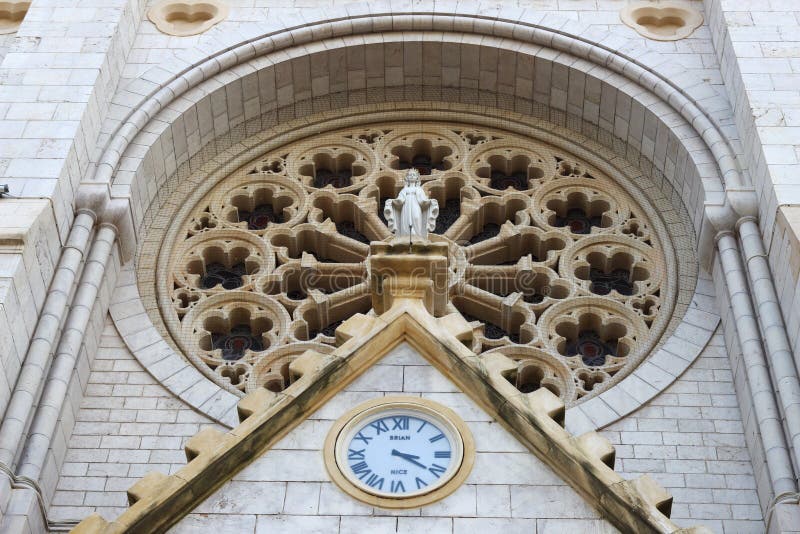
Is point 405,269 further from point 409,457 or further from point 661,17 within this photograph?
point 661,17

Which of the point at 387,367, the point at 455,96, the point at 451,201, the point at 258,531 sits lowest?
the point at 258,531

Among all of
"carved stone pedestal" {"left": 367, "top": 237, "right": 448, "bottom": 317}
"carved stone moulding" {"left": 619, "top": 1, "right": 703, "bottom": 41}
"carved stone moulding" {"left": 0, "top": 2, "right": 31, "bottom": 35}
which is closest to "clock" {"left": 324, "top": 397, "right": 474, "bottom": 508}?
"carved stone pedestal" {"left": 367, "top": 237, "right": 448, "bottom": 317}

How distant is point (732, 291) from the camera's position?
1617cm

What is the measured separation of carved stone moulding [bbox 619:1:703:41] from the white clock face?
28.2ft

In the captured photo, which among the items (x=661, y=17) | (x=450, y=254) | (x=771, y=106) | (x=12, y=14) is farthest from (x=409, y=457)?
(x=12, y=14)

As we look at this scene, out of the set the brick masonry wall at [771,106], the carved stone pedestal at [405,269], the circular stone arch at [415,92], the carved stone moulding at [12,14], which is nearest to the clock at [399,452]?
the carved stone pedestal at [405,269]

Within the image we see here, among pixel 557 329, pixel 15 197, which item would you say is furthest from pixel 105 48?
pixel 557 329

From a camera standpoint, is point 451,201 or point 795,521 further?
point 451,201

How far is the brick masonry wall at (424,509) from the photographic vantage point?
12.3m

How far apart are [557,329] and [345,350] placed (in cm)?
456

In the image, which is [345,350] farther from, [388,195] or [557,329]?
[388,195]

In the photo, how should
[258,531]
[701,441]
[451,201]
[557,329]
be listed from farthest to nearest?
[451,201], [557,329], [701,441], [258,531]

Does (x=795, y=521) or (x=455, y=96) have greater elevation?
(x=455, y=96)

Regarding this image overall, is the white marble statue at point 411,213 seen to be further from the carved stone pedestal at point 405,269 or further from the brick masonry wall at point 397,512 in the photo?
the brick masonry wall at point 397,512
